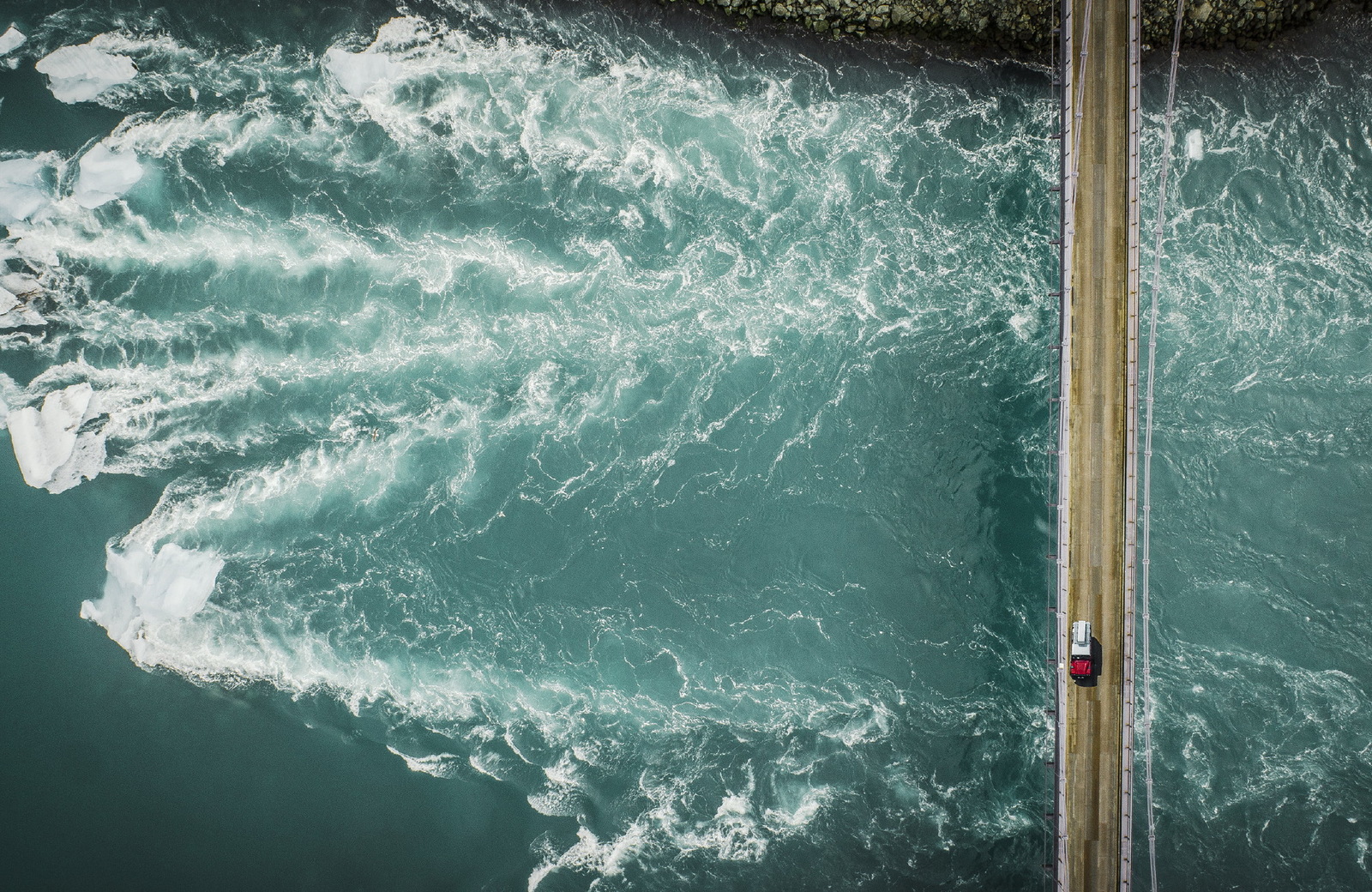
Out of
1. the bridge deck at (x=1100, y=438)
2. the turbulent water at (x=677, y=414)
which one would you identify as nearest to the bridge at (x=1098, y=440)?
the bridge deck at (x=1100, y=438)

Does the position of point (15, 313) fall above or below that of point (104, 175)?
below

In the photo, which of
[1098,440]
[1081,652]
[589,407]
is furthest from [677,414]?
[1081,652]

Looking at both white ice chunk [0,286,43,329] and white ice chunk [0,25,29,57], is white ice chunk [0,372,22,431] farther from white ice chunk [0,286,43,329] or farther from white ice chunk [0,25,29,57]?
white ice chunk [0,25,29,57]

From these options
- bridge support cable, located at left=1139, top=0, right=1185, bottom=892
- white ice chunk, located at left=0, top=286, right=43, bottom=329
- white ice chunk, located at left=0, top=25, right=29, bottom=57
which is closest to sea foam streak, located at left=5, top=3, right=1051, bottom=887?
white ice chunk, located at left=0, top=286, right=43, bottom=329

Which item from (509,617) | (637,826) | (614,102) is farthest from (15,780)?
(614,102)

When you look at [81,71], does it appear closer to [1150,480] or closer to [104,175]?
[104,175]

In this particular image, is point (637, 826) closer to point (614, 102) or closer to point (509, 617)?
point (509, 617)

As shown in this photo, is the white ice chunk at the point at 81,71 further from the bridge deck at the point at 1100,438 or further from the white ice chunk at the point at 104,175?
the bridge deck at the point at 1100,438
